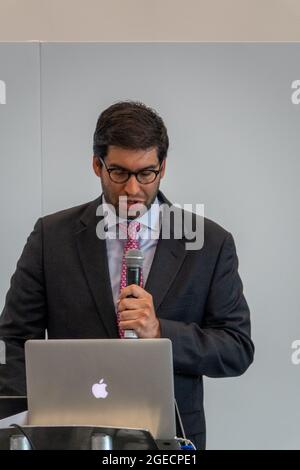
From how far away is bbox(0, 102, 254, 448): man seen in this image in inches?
93.4

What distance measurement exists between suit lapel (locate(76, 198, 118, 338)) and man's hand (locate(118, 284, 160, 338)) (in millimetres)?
481

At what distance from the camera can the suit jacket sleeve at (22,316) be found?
2379 mm

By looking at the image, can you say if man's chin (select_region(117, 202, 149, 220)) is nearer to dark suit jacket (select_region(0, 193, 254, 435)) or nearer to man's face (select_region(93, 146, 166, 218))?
A: man's face (select_region(93, 146, 166, 218))

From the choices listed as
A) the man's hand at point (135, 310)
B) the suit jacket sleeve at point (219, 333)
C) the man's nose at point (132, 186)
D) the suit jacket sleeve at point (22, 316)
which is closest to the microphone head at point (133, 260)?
the man's hand at point (135, 310)

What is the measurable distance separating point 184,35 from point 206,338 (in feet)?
6.02

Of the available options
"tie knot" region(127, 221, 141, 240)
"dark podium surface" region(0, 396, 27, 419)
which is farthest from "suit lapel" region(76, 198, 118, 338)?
"dark podium surface" region(0, 396, 27, 419)

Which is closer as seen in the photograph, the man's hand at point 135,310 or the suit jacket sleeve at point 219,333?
the man's hand at point 135,310

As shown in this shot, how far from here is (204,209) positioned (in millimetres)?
3475

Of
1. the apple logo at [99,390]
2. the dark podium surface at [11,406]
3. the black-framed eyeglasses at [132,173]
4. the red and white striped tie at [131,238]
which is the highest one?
the black-framed eyeglasses at [132,173]

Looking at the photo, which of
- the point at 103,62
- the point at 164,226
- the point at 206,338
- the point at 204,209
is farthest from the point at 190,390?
the point at 103,62

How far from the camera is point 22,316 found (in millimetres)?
2457

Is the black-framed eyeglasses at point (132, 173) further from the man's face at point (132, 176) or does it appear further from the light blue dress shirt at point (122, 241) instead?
the light blue dress shirt at point (122, 241)

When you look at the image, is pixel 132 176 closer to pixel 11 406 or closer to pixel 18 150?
pixel 11 406

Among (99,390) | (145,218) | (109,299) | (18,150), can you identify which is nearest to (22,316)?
(109,299)
